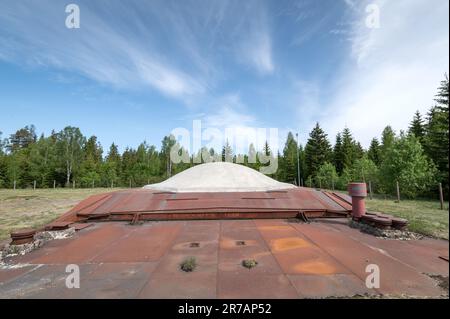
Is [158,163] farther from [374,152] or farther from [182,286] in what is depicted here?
[182,286]

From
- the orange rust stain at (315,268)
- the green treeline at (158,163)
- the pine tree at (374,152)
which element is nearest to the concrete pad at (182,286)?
the orange rust stain at (315,268)

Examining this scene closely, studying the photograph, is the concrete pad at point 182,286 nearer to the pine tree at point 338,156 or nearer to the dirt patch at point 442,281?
the dirt patch at point 442,281

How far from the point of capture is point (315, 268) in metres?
3.77

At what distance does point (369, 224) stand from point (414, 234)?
946 mm

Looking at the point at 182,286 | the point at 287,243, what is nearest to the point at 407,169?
the point at 287,243

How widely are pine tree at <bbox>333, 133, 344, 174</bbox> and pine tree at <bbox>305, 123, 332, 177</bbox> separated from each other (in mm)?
1141

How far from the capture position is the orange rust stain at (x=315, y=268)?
362cm

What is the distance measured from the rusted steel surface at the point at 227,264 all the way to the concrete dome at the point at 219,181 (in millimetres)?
4491
